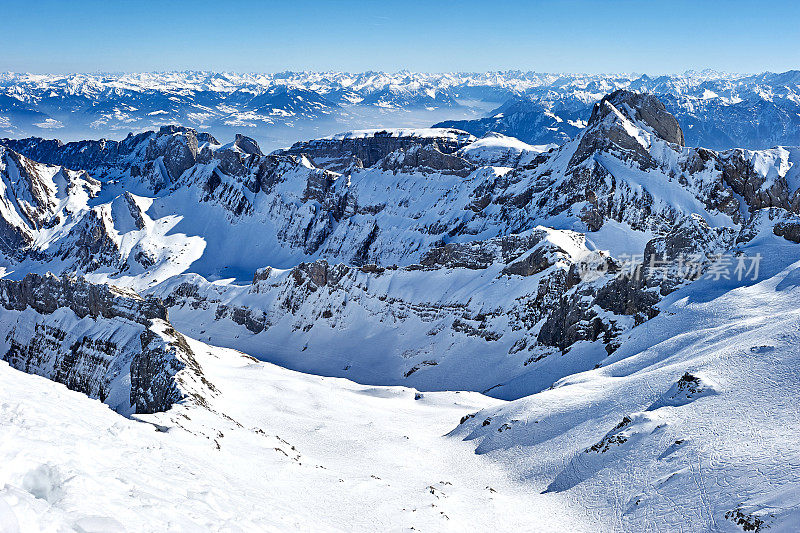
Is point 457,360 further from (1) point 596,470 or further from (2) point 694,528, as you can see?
(2) point 694,528

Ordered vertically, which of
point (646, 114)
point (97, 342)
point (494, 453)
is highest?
point (646, 114)

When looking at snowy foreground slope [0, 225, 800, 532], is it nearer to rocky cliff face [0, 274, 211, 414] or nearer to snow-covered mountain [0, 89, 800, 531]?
snow-covered mountain [0, 89, 800, 531]

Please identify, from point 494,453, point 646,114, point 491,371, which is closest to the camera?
point 494,453

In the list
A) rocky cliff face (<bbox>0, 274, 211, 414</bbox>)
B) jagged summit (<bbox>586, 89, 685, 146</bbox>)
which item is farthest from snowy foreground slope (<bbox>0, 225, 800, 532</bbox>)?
jagged summit (<bbox>586, 89, 685, 146</bbox>)

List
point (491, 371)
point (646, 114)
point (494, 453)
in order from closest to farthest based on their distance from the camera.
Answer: point (494, 453)
point (491, 371)
point (646, 114)

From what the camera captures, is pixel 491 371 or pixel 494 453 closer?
pixel 494 453

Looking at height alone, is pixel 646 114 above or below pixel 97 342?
above

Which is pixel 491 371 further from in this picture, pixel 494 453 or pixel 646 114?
pixel 646 114

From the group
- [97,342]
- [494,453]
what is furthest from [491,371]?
[97,342]
